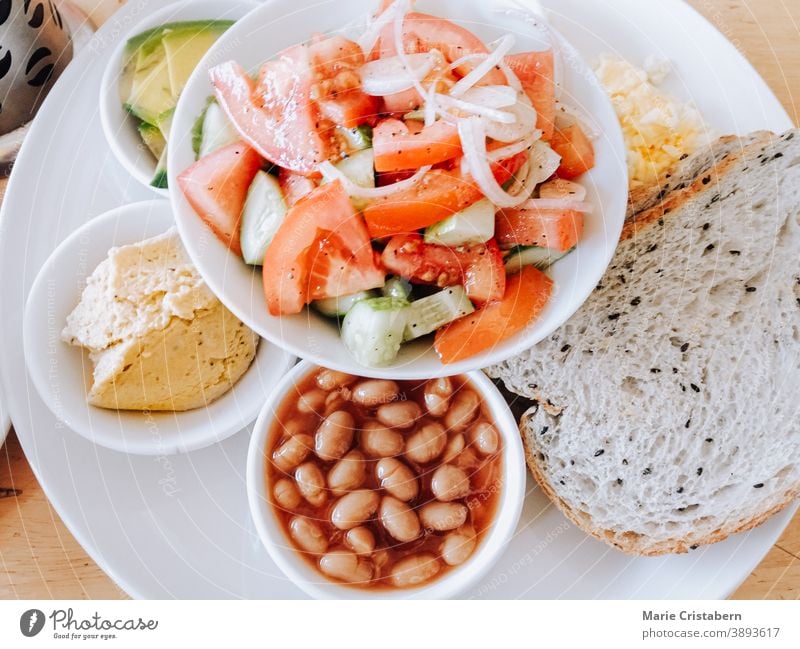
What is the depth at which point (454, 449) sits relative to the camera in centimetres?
82

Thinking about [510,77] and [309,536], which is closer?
[510,77]

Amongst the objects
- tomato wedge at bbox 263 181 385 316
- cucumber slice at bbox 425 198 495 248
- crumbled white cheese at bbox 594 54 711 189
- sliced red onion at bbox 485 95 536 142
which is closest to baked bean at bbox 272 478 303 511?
tomato wedge at bbox 263 181 385 316

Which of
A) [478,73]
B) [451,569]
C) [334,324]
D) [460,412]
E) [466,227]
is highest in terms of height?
[478,73]

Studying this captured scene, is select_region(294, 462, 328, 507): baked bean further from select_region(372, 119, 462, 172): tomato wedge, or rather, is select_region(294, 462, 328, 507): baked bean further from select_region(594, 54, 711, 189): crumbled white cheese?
select_region(594, 54, 711, 189): crumbled white cheese

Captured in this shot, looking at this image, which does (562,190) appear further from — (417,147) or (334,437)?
(334,437)

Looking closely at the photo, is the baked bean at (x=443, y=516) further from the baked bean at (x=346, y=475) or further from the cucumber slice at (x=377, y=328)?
the cucumber slice at (x=377, y=328)

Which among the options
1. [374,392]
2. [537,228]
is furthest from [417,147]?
[374,392]

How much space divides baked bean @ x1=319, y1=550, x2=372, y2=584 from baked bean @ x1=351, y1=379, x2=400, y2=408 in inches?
6.6

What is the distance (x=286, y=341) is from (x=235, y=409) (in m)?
0.19

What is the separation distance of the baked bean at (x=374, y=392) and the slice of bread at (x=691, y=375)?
16 cm

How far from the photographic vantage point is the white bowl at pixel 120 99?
876 millimetres

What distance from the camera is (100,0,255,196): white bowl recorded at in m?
0.88

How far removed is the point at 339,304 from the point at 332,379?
0.16 meters

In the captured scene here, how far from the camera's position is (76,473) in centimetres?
85
